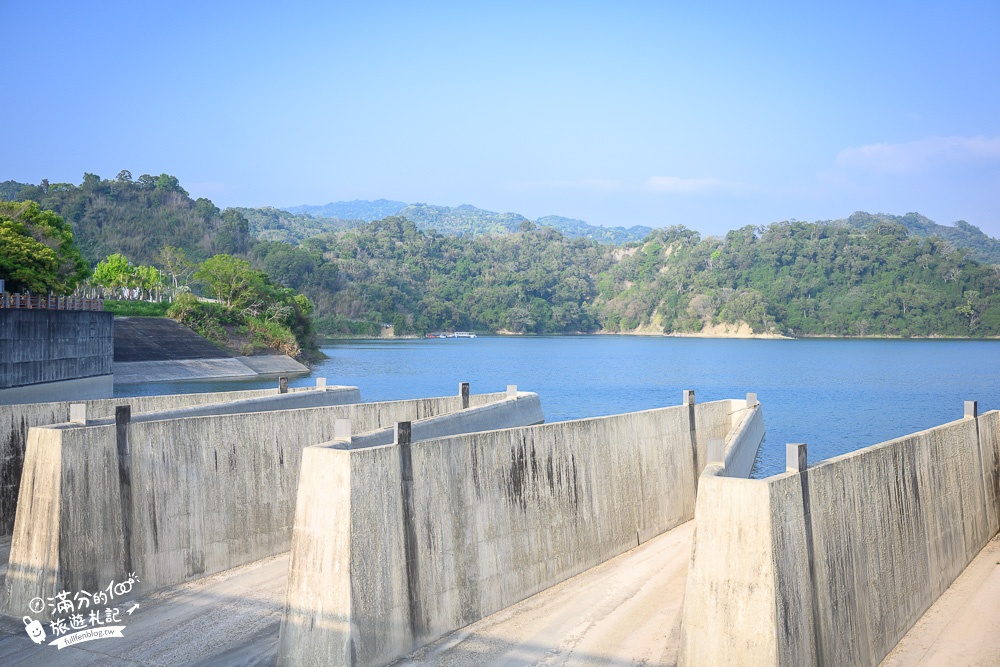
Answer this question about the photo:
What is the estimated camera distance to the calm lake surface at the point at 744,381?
4297 cm

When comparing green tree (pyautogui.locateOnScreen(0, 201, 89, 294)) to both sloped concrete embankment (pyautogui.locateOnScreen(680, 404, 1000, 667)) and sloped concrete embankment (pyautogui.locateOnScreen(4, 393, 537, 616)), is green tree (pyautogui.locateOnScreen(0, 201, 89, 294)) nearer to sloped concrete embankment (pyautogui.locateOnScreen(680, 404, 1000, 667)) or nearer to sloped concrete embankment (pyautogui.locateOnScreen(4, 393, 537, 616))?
sloped concrete embankment (pyautogui.locateOnScreen(4, 393, 537, 616))

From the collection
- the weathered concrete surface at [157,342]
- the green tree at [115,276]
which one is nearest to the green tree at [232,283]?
the green tree at [115,276]

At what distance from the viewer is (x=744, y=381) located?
68.2 meters

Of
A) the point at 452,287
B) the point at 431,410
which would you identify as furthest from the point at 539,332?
the point at 431,410

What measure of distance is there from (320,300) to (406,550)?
13168 cm

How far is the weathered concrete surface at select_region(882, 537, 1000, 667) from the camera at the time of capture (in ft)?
39.8

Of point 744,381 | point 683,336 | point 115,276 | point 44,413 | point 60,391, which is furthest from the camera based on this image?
point 683,336

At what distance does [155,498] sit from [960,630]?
11853 millimetres

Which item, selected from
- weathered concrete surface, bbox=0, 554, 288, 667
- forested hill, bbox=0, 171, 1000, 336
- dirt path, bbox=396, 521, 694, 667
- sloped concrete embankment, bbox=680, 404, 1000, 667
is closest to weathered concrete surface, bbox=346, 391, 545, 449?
dirt path, bbox=396, 521, 694, 667

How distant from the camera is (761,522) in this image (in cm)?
888

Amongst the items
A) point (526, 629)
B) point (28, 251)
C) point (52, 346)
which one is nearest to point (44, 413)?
point (526, 629)

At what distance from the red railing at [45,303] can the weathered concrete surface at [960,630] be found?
28617 millimetres

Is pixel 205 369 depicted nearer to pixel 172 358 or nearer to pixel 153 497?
pixel 172 358

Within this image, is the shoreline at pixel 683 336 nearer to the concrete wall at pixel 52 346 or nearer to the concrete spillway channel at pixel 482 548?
the concrete wall at pixel 52 346
